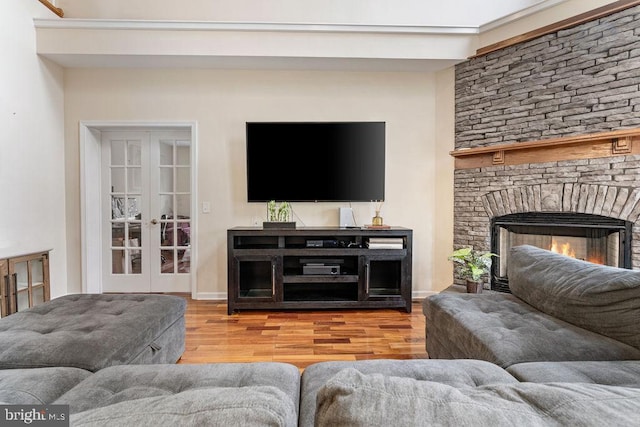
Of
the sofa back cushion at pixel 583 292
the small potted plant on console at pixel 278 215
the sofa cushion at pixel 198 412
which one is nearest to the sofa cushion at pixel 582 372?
the sofa back cushion at pixel 583 292

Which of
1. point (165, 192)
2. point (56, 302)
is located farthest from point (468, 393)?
point (165, 192)

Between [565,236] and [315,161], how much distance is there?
256cm

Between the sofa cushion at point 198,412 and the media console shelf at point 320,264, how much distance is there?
2.70 m

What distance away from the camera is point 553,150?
3.02 m

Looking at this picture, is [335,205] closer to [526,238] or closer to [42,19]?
[526,238]

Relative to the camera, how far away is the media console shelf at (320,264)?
324cm

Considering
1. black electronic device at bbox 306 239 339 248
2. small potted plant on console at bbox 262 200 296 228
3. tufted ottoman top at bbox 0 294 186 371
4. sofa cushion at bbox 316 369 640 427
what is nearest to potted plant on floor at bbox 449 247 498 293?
black electronic device at bbox 306 239 339 248

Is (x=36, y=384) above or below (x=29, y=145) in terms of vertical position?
below

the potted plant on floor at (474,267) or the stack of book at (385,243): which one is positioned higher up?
the stack of book at (385,243)

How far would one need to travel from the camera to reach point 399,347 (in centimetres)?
248

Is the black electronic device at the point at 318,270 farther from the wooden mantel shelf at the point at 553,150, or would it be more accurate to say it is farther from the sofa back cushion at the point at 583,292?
the wooden mantel shelf at the point at 553,150

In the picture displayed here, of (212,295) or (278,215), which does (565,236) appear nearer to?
(278,215)

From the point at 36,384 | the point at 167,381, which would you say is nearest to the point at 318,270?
the point at 167,381

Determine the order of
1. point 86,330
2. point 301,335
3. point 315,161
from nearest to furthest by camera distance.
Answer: point 86,330 < point 301,335 < point 315,161
